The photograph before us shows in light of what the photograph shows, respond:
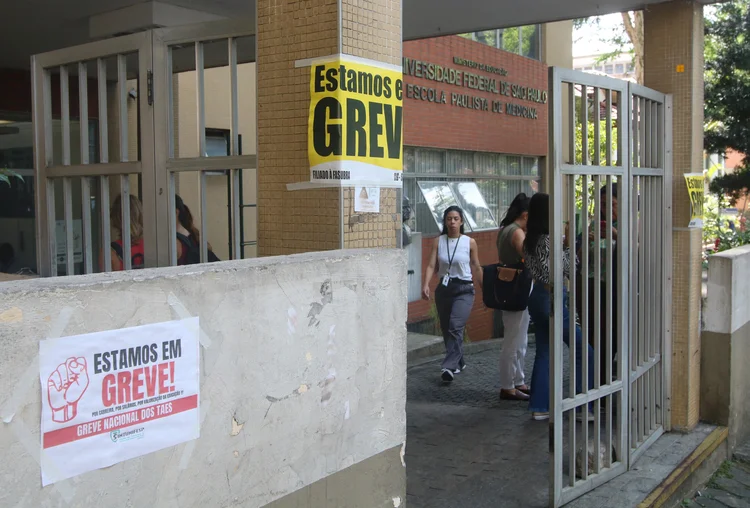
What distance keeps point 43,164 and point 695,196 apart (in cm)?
473

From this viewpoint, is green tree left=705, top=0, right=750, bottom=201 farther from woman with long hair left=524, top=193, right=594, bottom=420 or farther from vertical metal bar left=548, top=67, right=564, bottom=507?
vertical metal bar left=548, top=67, right=564, bottom=507

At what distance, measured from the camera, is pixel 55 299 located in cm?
230

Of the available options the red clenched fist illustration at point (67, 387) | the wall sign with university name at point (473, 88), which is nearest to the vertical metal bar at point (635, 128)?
the red clenched fist illustration at point (67, 387)

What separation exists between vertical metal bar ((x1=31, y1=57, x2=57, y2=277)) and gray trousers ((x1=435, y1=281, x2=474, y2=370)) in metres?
3.93

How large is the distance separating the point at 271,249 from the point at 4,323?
6.36 feet

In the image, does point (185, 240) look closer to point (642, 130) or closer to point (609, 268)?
point (609, 268)

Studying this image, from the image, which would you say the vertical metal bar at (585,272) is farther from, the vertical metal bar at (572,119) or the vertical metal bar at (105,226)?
the vertical metal bar at (105,226)

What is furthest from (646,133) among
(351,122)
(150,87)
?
(150,87)

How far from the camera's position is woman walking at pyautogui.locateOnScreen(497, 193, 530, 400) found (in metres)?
6.89

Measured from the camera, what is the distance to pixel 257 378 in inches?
117

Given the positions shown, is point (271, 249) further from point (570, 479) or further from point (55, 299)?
point (570, 479)

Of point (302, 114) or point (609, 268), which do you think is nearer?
point (302, 114)

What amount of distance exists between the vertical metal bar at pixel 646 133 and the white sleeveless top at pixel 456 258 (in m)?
2.63

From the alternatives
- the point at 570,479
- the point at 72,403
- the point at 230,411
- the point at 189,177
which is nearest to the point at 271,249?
the point at 230,411
